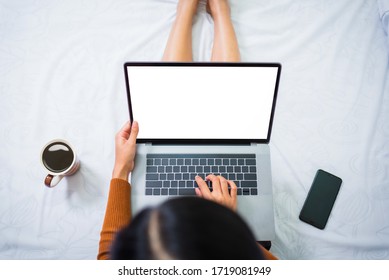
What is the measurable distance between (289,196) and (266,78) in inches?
12.9

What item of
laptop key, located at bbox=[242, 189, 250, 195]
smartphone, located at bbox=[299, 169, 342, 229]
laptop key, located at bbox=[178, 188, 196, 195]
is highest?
laptop key, located at bbox=[178, 188, 196, 195]

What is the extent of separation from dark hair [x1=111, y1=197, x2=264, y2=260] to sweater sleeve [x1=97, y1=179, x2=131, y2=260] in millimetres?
237

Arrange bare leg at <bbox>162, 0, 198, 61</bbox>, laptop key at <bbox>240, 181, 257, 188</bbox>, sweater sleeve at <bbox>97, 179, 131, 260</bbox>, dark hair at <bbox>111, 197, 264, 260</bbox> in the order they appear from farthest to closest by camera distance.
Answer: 1. bare leg at <bbox>162, 0, 198, 61</bbox>
2. laptop key at <bbox>240, 181, 257, 188</bbox>
3. sweater sleeve at <bbox>97, 179, 131, 260</bbox>
4. dark hair at <bbox>111, 197, 264, 260</bbox>

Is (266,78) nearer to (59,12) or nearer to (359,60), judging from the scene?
(359,60)

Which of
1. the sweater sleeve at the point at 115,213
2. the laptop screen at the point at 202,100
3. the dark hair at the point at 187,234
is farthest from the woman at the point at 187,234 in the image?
the laptop screen at the point at 202,100

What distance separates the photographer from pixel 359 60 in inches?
35.4

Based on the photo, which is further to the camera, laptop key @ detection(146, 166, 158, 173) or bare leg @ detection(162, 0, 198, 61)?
bare leg @ detection(162, 0, 198, 61)

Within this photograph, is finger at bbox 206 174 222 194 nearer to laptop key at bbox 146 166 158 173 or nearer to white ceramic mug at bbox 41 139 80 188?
laptop key at bbox 146 166 158 173

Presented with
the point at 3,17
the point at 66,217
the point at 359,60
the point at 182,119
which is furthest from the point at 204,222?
the point at 3,17

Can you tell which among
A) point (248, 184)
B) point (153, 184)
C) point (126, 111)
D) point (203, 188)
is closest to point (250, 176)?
point (248, 184)

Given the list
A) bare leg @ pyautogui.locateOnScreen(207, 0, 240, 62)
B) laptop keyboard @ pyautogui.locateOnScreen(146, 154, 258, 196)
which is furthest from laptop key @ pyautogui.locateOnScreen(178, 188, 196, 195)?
bare leg @ pyautogui.locateOnScreen(207, 0, 240, 62)

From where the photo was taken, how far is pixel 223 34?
0.88 m

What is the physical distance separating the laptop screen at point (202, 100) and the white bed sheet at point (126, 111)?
0.16 meters

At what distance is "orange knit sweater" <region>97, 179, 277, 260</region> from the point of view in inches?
24.5
